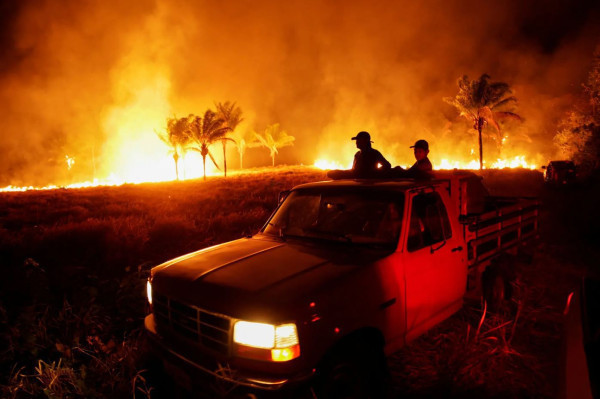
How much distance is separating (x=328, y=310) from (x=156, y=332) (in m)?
1.68

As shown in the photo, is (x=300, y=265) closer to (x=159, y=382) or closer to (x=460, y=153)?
(x=159, y=382)

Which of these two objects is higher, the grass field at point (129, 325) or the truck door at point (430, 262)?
the truck door at point (430, 262)

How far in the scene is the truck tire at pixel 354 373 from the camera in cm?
269

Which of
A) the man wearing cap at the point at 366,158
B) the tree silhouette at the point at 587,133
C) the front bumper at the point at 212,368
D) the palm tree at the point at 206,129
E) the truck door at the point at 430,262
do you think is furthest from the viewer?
the palm tree at the point at 206,129

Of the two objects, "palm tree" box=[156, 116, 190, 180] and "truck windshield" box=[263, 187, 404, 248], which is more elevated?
"palm tree" box=[156, 116, 190, 180]

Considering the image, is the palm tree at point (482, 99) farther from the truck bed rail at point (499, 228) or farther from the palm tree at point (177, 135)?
the truck bed rail at point (499, 228)

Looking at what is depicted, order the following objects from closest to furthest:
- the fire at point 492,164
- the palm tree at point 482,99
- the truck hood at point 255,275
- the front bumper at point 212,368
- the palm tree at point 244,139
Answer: the front bumper at point 212,368 → the truck hood at point 255,275 → the palm tree at point 482,99 → the fire at point 492,164 → the palm tree at point 244,139

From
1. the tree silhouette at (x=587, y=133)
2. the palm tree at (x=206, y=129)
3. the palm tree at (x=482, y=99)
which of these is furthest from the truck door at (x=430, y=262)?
the palm tree at (x=206, y=129)

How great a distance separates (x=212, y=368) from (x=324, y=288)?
102 cm

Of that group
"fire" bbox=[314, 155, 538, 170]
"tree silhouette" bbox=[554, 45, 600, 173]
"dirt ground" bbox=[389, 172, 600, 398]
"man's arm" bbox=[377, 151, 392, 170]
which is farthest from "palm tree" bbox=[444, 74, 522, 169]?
"man's arm" bbox=[377, 151, 392, 170]

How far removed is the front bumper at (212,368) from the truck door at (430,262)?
1.44 m

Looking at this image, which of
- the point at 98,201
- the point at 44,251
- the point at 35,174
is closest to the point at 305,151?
the point at 35,174

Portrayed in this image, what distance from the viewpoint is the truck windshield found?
3594mm

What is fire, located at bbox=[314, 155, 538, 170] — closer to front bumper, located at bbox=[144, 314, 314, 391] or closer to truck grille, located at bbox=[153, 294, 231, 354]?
truck grille, located at bbox=[153, 294, 231, 354]
